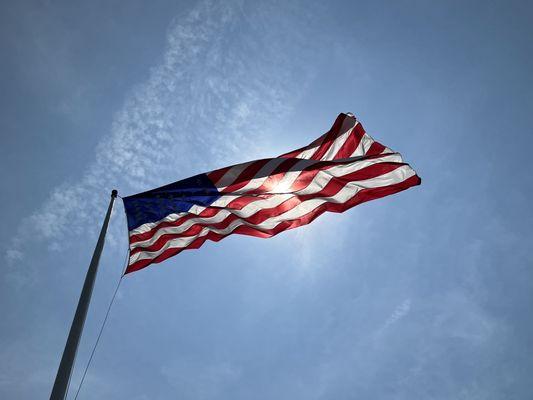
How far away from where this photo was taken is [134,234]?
10.7 metres

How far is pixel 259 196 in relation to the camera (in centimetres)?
1166

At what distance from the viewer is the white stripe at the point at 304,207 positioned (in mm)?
11008

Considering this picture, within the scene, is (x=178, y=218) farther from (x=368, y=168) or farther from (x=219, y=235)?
(x=368, y=168)

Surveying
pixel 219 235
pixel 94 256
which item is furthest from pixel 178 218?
pixel 94 256

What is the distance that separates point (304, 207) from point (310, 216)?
29 cm

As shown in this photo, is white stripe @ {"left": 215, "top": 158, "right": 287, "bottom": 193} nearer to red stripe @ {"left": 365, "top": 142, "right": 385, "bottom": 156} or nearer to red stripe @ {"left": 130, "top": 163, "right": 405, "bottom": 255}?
red stripe @ {"left": 130, "top": 163, "right": 405, "bottom": 255}

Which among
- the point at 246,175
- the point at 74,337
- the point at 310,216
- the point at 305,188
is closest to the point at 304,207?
the point at 310,216

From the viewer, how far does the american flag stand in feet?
35.9

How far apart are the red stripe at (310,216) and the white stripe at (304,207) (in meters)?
0.08

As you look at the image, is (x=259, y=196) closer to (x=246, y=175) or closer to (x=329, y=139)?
(x=246, y=175)

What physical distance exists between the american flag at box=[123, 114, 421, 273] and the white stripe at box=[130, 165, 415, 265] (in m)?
0.02

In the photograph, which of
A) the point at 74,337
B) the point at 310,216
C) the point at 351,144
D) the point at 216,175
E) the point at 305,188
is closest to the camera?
the point at 74,337

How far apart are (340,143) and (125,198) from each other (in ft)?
19.3

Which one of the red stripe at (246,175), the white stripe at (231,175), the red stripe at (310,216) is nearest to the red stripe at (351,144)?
the red stripe at (310,216)
